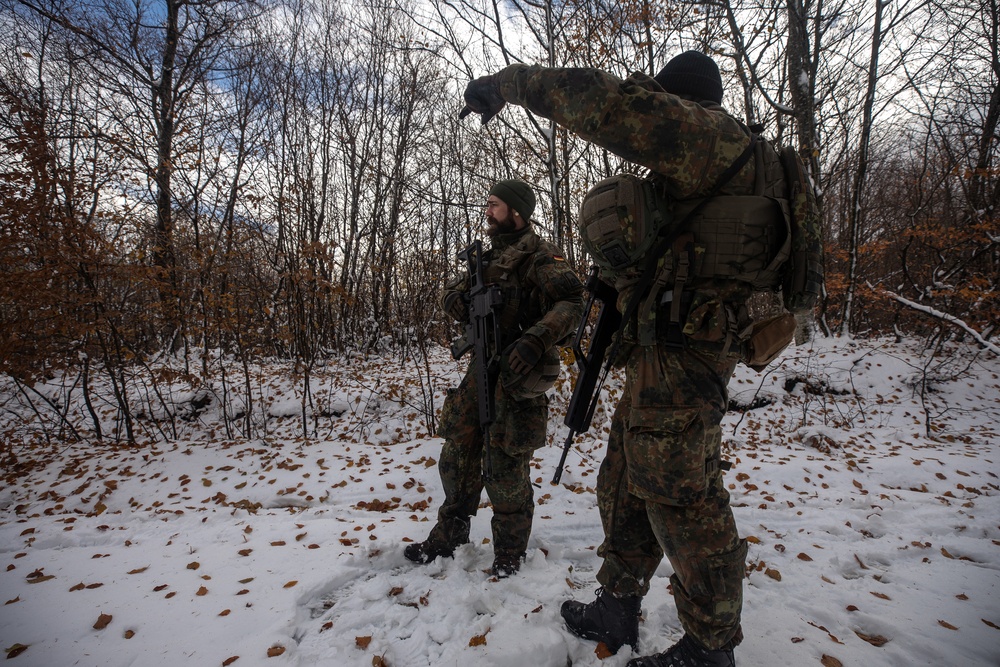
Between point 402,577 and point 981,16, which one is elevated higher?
point 981,16

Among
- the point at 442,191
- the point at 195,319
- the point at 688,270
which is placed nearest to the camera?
the point at 688,270

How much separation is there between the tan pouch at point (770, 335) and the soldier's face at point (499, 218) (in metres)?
1.45

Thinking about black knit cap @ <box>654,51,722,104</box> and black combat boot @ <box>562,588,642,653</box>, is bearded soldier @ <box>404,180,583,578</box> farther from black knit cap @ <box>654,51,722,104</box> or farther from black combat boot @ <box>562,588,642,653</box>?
black knit cap @ <box>654,51,722,104</box>

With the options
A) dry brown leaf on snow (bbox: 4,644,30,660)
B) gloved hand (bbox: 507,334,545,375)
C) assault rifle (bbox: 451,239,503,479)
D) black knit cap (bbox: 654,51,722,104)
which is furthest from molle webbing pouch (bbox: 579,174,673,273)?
dry brown leaf on snow (bbox: 4,644,30,660)

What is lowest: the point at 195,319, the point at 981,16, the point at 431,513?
the point at 431,513

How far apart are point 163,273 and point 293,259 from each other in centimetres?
296

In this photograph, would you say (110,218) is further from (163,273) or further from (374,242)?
(374,242)

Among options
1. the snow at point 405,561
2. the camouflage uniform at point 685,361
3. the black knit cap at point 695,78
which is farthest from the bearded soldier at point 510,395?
the black knit cap at point 695,78

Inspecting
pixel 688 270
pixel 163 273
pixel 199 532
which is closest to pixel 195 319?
pixel 163 273

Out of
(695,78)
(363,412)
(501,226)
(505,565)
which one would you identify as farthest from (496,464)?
(363,412)

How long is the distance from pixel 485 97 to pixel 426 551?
2.36 metres

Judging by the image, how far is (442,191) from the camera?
13.2 metres

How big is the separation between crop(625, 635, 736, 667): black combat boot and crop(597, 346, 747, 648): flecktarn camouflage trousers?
6 centimetres

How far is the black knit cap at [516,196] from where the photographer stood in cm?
247
